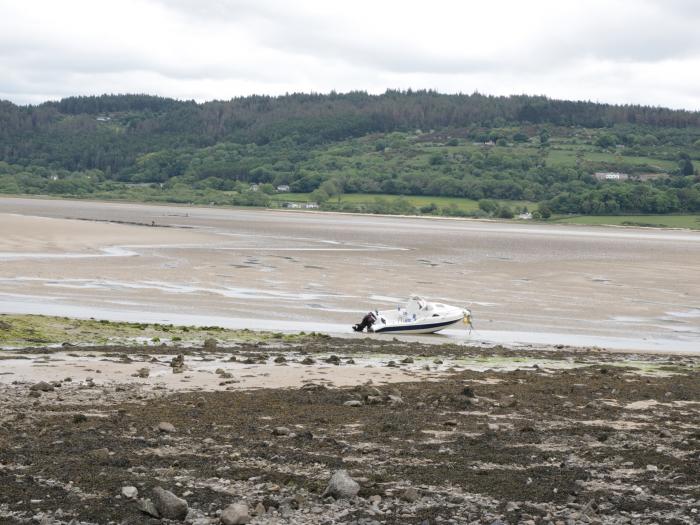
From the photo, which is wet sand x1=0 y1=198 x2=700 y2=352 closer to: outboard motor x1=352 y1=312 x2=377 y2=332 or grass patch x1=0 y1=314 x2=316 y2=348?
outboard motor x1=352 y1=312 x2=377 y2=332

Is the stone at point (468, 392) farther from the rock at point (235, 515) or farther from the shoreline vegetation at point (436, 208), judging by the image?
the shoreline vegetation at point (436, 208)

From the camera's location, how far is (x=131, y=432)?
11.7m

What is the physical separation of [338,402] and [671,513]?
604 cm

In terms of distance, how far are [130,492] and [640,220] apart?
132 m

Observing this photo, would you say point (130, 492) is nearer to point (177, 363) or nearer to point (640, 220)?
point (177, 363)

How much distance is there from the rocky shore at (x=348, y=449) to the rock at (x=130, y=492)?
0.8 inches

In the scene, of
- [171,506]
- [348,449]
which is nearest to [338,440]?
[348,449]

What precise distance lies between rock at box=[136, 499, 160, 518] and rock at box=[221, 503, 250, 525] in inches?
24.9

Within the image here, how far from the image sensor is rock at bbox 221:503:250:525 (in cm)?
864

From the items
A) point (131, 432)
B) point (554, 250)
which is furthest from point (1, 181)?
point (131, 432)

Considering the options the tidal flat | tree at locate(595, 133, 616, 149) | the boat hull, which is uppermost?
tree at locate(595, 133, 616, 149)

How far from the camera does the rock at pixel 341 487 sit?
9414mm

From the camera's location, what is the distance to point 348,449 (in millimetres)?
11281

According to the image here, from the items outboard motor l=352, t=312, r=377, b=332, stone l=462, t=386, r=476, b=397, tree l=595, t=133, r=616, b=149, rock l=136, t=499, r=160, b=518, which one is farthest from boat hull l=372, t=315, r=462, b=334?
tree l=595, t=133, r=616, b=149
